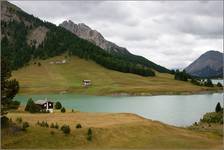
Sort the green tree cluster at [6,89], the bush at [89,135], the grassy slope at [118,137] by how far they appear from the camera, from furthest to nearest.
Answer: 1. the bush at [89,135]
2. the green tree cluster at [6,89]
3. the grassy slope at [118,137]

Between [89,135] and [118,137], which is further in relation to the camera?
[118,137]

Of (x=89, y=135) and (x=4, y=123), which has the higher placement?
(x=4, y=123)

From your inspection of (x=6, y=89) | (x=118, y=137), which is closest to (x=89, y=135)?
(x=118, y=137)

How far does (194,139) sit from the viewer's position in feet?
187

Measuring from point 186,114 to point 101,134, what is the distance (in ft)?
175

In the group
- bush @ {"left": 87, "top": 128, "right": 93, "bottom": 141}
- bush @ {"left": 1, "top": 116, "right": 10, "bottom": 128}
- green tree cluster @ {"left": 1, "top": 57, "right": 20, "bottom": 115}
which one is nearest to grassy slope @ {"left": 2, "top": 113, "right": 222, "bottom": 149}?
bush @ {"left": 87, "top": 128, "right": 93, "bottom": 141}

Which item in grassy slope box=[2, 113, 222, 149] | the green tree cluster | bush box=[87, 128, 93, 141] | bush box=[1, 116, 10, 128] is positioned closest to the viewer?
grassy slope box=[2, 113, 222, 149]

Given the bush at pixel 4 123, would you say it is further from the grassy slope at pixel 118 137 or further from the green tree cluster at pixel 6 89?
the grassy slope at pixel 118 137

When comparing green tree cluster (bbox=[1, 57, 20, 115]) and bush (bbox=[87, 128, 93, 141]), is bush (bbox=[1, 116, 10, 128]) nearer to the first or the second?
green tree cluster (bbox=[1, 57, 20, 115])

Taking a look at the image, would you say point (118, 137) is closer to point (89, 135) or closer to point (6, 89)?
point (89, 135)

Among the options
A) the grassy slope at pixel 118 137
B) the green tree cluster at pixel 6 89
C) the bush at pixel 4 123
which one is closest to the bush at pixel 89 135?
the grassy slope at pixel 118 137

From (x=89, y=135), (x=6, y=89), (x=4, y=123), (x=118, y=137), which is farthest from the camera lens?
(x=118, y=137)

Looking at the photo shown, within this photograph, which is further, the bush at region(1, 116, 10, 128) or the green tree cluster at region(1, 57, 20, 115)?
the bush at region(1, 116, 10, 128)

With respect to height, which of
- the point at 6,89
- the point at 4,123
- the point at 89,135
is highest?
the point at 6,89
